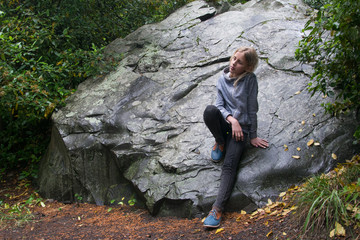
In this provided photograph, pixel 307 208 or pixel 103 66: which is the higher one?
pixel 103 66

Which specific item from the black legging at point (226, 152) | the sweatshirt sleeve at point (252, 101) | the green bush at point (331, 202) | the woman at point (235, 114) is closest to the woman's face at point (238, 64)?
the woman at point (235, 114)

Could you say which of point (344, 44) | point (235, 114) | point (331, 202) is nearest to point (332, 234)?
point (331, 202)

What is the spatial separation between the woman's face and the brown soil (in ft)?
4.88

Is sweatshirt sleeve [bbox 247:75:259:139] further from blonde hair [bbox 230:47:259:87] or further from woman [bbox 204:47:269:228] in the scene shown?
blonde hair [bbox 230:47:259:87]

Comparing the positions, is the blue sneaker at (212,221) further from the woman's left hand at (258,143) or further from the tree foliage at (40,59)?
the tree foliage at (40,59)

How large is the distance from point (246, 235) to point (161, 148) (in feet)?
5.52

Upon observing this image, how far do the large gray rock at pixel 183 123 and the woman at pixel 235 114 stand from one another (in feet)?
0.62

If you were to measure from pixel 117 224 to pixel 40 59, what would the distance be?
11.0 ft

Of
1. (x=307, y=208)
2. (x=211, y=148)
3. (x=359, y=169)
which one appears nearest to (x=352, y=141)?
(x=359, y=169)

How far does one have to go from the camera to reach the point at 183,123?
443 cm

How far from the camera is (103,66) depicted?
5578 mm

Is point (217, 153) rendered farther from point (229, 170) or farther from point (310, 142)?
point (310, 142)

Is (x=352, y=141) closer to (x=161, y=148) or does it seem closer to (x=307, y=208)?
(x=307, y=208)

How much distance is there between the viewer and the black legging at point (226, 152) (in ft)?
11.0
